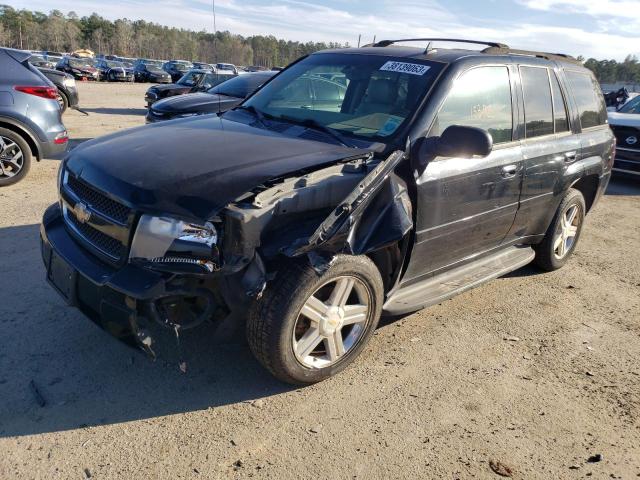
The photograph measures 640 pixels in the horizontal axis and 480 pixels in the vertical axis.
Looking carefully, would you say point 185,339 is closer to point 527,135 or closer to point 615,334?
point 527,135

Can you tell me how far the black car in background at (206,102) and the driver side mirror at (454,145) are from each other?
655 centimetres

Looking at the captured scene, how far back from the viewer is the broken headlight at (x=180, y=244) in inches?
99.7

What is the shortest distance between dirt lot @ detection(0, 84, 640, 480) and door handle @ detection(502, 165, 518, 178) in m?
1.14

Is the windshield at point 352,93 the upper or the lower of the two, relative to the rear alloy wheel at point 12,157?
upper

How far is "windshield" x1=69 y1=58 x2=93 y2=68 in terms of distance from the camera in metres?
38.2

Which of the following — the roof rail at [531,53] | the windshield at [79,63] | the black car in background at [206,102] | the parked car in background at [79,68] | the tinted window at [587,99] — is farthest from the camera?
the windshield at [79,63]

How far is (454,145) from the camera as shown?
3104 millimetres

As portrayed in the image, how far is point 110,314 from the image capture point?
2.63 m

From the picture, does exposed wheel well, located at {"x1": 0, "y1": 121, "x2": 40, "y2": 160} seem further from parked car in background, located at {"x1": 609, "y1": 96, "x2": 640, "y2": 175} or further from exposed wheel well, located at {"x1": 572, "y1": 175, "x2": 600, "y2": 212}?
parked car in background, located at {"x1": 609, "y1": 96, "x2": 640, "y2": 175}

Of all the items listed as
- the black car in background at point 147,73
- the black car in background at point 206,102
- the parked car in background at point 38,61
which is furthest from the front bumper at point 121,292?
the black car in background at point 147,73

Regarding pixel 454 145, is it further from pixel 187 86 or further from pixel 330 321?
pixel 187 86

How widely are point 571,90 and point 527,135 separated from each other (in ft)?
3.40

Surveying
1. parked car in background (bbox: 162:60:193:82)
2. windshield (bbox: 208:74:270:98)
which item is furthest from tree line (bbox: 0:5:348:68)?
windshield (bbox: 208:74:270:98)

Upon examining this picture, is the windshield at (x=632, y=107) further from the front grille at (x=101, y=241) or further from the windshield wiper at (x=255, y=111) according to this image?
the front grille at (x=101, y=241)
